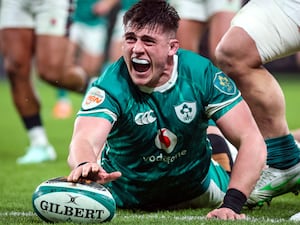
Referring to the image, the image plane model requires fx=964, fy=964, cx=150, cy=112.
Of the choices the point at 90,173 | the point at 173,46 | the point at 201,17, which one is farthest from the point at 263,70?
the point at 201,17

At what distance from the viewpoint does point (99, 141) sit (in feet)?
14.5

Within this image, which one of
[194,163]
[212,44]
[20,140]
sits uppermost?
[194,163]

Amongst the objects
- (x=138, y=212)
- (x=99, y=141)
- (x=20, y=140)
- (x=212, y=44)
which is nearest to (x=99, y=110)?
(x=99, y=141)

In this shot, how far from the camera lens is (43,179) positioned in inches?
270

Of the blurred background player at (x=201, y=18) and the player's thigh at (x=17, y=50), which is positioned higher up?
the blurred background player at (x=201, y=18)

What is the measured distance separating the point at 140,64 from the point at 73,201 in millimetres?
822

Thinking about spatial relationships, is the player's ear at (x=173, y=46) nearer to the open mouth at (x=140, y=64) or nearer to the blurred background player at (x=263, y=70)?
the open mouth at (x=140, y=64)

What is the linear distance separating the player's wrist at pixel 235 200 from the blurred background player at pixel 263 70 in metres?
0.66

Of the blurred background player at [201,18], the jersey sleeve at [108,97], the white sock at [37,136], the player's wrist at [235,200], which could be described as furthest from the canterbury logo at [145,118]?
the white sock at [37,136]

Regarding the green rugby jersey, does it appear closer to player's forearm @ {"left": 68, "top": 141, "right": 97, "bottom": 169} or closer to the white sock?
player's forearm @ {"left": 68, "top": 141, "right": 97, "bottom": 169}

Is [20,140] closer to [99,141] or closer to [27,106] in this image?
[27,106]

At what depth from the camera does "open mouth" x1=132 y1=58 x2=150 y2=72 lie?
181 inches

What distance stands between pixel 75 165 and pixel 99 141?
0.72 feet

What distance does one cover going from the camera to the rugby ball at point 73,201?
4.15 m
